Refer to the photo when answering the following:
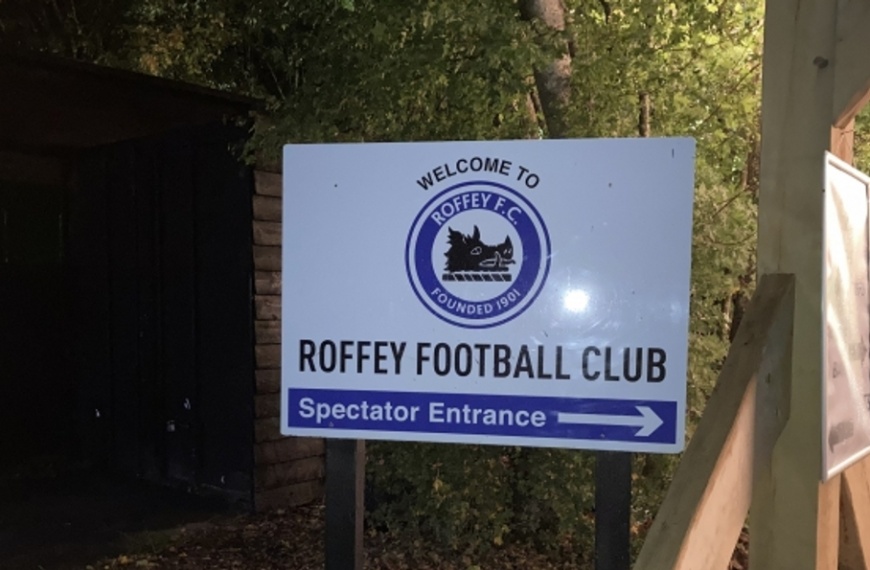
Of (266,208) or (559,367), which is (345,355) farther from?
(266,208)

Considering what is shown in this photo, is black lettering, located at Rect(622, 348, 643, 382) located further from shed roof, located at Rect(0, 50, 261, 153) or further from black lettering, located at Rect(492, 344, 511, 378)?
shed roof, located at Rect(0, 50, 261, 153)

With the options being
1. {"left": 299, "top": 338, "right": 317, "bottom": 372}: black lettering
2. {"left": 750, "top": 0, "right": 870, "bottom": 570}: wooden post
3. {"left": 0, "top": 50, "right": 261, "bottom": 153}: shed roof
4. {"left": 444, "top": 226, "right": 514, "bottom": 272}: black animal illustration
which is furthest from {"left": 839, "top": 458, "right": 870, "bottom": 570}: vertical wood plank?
{"left": 0, "top": 50, "right": 261, "bottom": 153}: shed roof

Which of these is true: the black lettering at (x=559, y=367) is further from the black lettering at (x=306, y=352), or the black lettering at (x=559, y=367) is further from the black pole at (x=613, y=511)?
the black lettering at (x=306, y=352)

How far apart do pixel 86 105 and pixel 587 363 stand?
18.8 ft

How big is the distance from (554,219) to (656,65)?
6.02ft

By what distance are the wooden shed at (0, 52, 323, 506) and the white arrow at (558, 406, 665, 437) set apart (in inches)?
138

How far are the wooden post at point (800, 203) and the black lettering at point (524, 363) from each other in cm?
69

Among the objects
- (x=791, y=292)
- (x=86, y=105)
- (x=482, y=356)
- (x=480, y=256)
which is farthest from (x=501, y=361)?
(x=86, y=105)

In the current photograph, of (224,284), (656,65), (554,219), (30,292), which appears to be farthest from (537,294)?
(30,292)

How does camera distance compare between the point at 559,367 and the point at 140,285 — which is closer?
the point at 559,367

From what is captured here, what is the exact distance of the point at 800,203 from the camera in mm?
2391

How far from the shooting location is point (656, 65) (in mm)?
3850

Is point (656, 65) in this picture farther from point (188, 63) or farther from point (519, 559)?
point (188, 63)

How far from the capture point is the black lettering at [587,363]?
2334 mm
